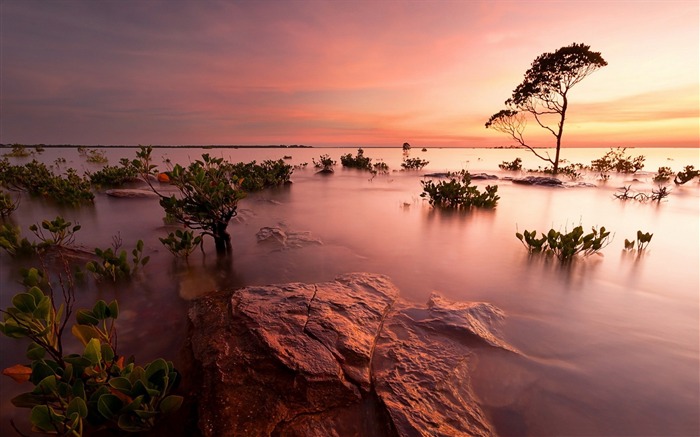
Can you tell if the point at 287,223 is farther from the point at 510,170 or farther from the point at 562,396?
the point at 510,170

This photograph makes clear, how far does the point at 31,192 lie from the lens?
49.7 ft

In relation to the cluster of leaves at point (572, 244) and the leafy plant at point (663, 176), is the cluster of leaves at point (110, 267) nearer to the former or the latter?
the cluster of leaves at point (572, 244)

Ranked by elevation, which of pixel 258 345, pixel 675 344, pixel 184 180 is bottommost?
pixel 675 344

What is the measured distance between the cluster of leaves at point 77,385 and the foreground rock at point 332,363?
437 millimetres

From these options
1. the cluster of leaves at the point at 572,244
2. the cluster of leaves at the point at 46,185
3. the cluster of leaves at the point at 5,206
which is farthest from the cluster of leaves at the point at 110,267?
the cluster of leaves at the point at 46,185

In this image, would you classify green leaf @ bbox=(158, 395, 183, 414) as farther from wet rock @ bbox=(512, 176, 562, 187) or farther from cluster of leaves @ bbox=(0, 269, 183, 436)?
wet rock @ bbox=(512, 176, 562, 187)

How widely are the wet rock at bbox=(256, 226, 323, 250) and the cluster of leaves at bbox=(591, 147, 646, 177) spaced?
34.3 metres

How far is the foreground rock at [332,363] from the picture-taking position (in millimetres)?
2449

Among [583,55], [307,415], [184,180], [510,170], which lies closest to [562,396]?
[307,415]

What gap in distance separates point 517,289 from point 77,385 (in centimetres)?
621

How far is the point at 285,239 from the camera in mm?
8383

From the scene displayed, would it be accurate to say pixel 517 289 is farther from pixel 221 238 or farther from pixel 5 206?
pixel 5 206

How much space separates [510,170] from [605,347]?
38.3 metres

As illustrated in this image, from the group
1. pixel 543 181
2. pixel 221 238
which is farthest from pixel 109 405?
pixel 543 181
